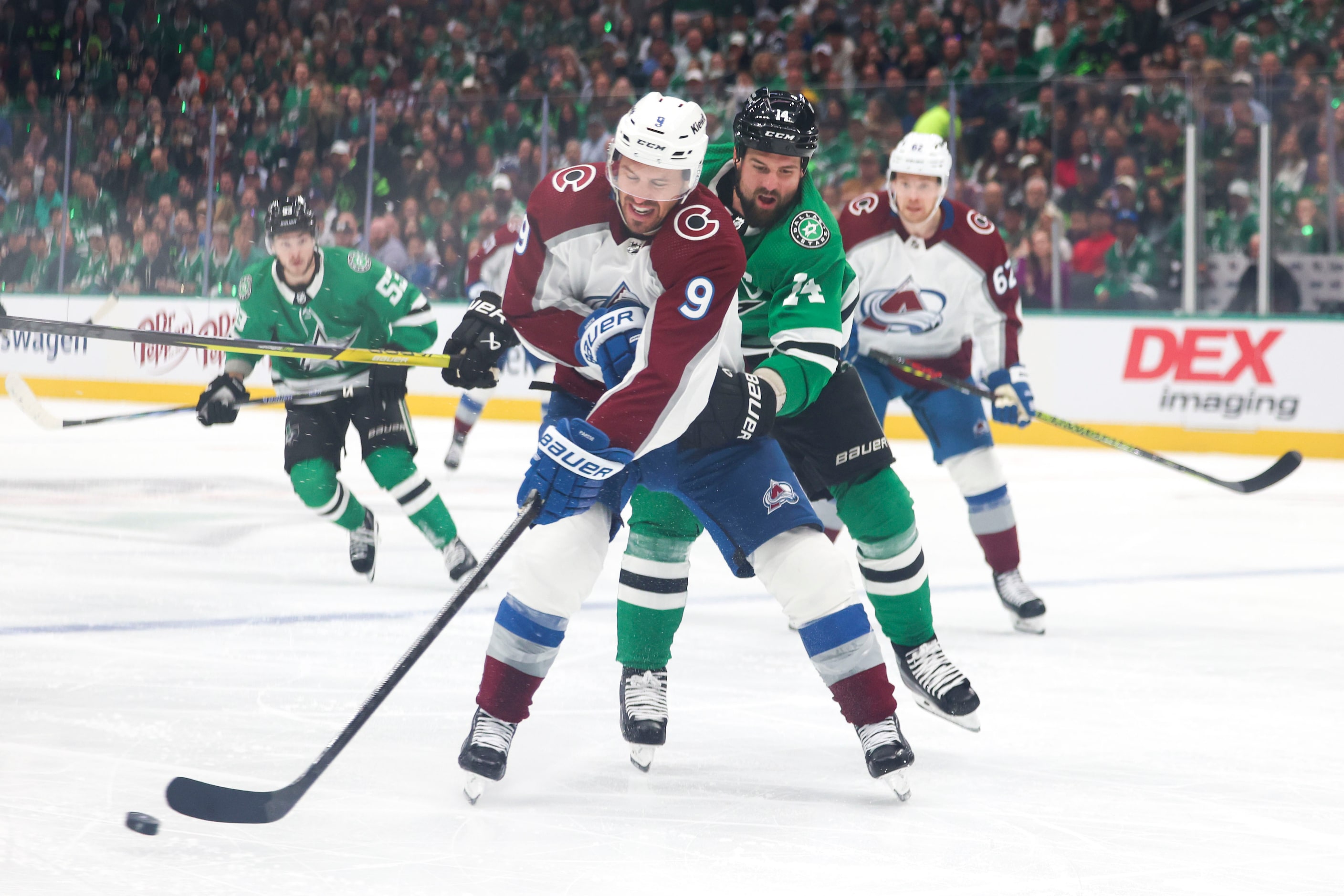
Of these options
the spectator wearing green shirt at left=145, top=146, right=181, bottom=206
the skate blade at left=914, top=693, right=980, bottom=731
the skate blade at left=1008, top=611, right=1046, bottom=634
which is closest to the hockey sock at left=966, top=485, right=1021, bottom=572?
the skate blade at left=1008, top=611, right=1046, bottom=634

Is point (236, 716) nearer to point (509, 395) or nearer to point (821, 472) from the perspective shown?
point (821, 472)

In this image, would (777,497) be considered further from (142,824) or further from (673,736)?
(142,824)

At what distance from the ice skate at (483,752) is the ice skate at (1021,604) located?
1.67 m

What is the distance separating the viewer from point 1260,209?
23.5 ft

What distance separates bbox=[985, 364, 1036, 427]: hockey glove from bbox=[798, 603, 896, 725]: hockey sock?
5.05 feet

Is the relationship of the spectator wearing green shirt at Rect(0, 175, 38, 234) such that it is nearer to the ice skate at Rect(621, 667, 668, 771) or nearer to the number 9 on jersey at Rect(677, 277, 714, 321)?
the ice skate at Rect(621, 667, 668, 771)

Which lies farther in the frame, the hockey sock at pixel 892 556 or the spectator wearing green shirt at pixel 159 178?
the spectator wearing green shirt at pixel 159 178

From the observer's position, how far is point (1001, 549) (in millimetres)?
3648

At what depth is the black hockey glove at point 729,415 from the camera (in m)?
2.09

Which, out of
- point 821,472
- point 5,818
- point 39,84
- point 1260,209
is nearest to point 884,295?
point 821,472

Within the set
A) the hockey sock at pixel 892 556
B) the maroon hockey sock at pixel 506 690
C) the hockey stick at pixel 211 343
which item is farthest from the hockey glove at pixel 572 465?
the hockey sock at pixel 892 556

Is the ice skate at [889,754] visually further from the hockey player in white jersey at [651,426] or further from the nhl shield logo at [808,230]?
the nhl shield logo at [808,230]

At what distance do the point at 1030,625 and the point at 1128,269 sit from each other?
4337 millimetres

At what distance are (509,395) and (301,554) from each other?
4.50 m
